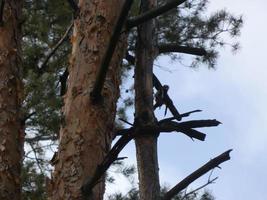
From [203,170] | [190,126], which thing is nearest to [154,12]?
[190,126]

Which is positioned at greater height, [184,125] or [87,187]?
[184,125]

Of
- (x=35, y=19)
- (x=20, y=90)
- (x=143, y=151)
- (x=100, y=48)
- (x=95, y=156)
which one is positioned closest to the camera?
(x=95, y=156)

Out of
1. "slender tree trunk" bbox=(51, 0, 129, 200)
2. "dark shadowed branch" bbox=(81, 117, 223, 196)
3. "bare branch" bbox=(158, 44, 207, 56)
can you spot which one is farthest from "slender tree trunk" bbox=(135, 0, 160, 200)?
Result: "dark shadowed branch" bbox=(81, 117, 223, 196)

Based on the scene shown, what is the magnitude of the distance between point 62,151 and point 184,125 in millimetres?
412

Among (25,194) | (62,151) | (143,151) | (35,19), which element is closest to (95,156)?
(62,151)

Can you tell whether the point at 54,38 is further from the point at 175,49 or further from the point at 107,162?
the point at 107,162

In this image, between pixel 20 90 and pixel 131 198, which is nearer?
pixel 20 90

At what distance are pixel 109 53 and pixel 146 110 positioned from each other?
146 cm

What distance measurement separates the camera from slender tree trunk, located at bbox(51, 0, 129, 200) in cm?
195

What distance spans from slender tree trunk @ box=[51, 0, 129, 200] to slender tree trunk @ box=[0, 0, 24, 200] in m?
1.09

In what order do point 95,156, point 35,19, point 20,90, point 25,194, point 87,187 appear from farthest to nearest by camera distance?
1. point 35,19
2. point 25,194
3. point 20,90
4. point 95,156
5. point 87,187

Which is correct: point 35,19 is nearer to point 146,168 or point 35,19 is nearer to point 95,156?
point 146,168

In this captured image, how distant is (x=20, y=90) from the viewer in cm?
339

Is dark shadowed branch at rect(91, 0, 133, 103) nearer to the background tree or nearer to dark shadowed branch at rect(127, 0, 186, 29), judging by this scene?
dark shadowed branch at rect(127, 0, 186, 29)
